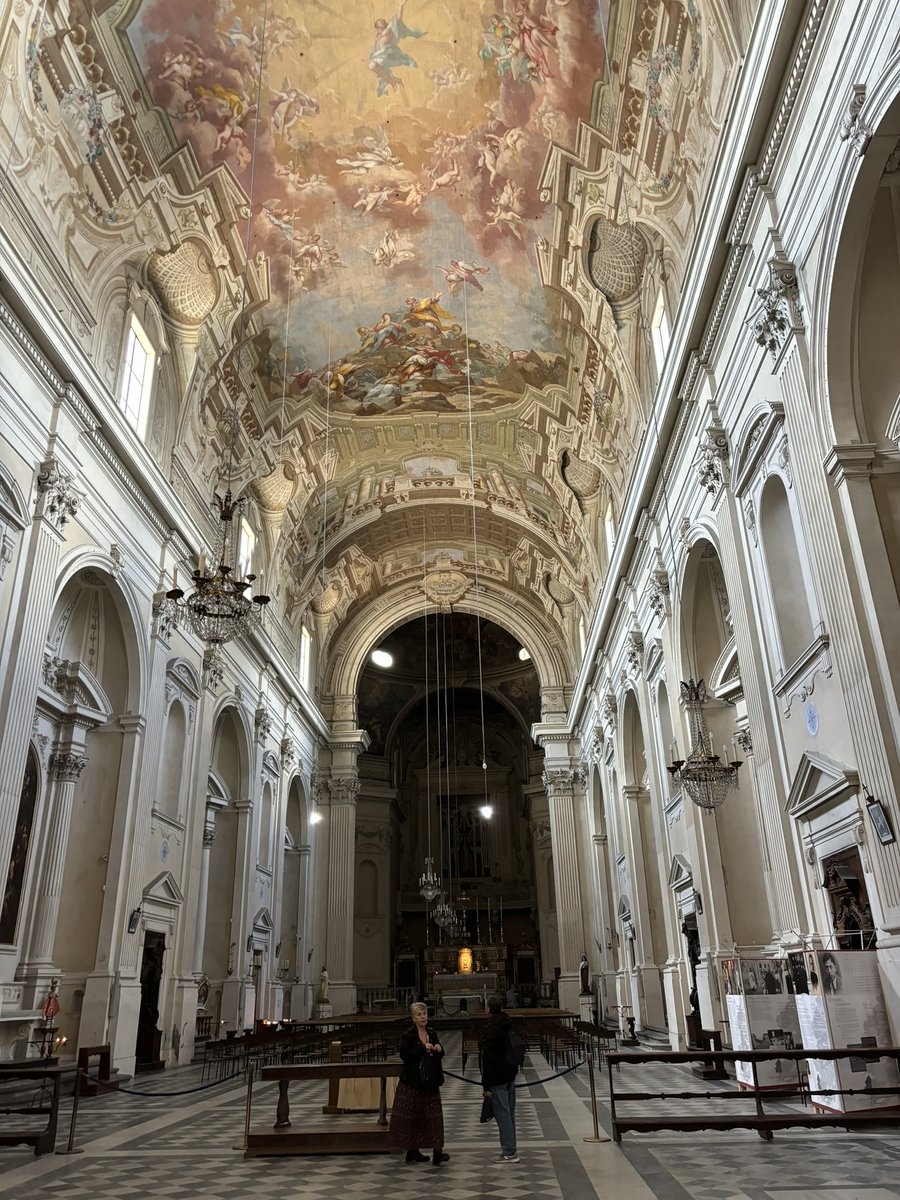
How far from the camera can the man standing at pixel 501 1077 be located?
6078mm

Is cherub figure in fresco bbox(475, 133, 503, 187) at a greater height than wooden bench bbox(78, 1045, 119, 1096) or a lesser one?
greater

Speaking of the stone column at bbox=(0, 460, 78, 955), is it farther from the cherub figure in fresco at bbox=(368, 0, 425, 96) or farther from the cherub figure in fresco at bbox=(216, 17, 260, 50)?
the cherub figure in fresco at bbox=(368, 0, 425, 96)

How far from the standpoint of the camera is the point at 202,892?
16.5m

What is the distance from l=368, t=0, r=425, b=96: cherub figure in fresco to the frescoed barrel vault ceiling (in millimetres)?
32

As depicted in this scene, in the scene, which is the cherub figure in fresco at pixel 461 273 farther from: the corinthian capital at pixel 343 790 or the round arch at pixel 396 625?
the corinthian capital at pixel 343 790

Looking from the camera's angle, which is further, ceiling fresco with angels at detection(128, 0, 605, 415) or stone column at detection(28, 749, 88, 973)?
ceiling fresco with angels at detection(128, 0, 605, 415)

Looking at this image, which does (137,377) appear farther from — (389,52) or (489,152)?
(489,152)

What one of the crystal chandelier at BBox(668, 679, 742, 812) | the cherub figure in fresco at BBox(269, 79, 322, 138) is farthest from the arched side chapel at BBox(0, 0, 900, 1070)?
the crystal chandelier at BBox(668, 679, 742, 812)

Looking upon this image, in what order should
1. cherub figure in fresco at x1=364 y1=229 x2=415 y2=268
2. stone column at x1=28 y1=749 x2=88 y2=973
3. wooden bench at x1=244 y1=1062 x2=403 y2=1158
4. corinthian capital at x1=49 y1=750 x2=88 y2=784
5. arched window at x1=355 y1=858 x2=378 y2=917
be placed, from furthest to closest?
arched window at x1=355 y1=858 x2=378 y2=917 → cherub figure in fresco at x1=364 y1=229 x2=415 y2=268 → corinthian capital at x1=49 y1=750 x2=88 y2=784 → stone column at x1=28 y1=749 x2=88 y2=973 → wooden bench at x1=244 y1=1062 x2=403 y2=1158

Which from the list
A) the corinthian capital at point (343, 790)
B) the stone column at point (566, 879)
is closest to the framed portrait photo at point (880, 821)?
the stone column at point (566, 879)

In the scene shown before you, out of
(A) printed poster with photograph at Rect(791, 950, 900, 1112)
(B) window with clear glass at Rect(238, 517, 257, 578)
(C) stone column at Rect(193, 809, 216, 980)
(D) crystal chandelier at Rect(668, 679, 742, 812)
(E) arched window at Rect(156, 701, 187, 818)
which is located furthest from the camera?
(B) window with clear glass at Rect(238, 517, 257, 578)

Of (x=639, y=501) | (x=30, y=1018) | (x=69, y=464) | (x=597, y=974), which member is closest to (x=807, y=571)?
(x=639, y=501)

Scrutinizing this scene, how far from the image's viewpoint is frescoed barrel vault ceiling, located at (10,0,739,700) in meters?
11.3

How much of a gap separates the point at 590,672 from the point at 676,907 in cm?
855
